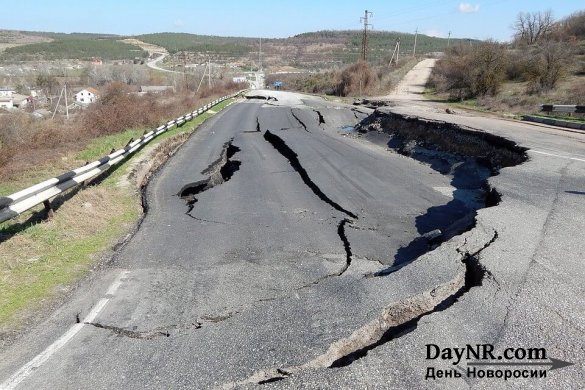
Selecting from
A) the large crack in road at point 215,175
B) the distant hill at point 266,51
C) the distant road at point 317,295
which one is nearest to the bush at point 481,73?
the large crack in road at point 215,175

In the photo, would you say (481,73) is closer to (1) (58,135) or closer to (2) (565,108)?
(2) (565,108)

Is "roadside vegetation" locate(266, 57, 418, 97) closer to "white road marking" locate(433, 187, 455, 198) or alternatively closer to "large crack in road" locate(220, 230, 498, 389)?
"white road marking" locate(433, 187, 455, 198)

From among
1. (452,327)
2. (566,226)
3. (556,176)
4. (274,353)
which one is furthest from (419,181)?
(274,353)

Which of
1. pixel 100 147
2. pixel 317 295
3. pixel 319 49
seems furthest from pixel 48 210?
pixel 319 49

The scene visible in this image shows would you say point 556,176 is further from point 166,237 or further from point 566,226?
point 166,237

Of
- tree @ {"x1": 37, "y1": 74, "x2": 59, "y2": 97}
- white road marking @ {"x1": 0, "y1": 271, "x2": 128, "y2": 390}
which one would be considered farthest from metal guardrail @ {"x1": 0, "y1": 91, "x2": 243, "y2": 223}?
tree @ {"x1": 37, "y1": 74, "x2": 59, "y2": 97}

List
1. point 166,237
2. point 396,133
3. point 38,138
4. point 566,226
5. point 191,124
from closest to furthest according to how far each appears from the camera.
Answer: point 566,226
point 166,237
point 38,138
point 396,133
point 191,124

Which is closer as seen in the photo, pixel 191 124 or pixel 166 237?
pixel 166 237
